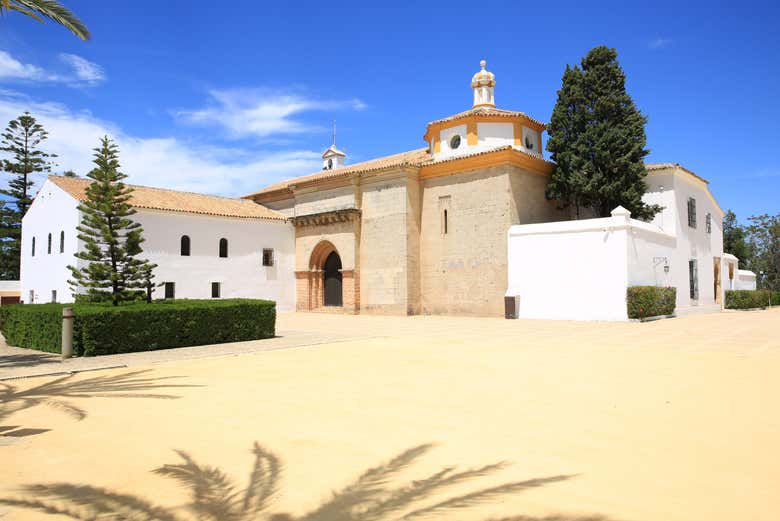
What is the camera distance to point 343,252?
2764 centimetres

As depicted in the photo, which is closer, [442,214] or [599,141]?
[599,141]

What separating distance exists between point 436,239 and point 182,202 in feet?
44.8

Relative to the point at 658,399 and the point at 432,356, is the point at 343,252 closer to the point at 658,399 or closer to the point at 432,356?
the point at 432,356

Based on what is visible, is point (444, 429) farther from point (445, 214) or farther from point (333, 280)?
point (333, 280)

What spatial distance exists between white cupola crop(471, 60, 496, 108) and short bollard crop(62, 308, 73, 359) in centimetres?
2225

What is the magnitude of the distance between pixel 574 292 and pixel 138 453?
18.3m

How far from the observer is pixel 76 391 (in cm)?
694

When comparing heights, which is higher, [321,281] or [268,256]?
[268,256]

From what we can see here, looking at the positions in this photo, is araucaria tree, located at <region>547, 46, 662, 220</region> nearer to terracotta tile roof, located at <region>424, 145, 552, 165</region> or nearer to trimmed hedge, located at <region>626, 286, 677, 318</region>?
terracotta tile roof, located at <region>424, 145, 552, 165</region>

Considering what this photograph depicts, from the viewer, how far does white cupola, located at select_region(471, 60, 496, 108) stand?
27.2m

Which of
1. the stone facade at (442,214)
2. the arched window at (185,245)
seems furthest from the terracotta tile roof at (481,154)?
the arched window at (185,245)

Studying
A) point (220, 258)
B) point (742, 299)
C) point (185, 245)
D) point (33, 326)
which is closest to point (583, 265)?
point (742, 299)

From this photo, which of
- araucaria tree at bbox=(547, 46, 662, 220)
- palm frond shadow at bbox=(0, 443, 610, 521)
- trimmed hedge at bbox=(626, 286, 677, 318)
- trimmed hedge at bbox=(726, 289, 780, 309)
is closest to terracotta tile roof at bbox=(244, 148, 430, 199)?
araucaria tree at bbox=(547, 46, 662, 220)

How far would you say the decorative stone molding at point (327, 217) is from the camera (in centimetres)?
2695
